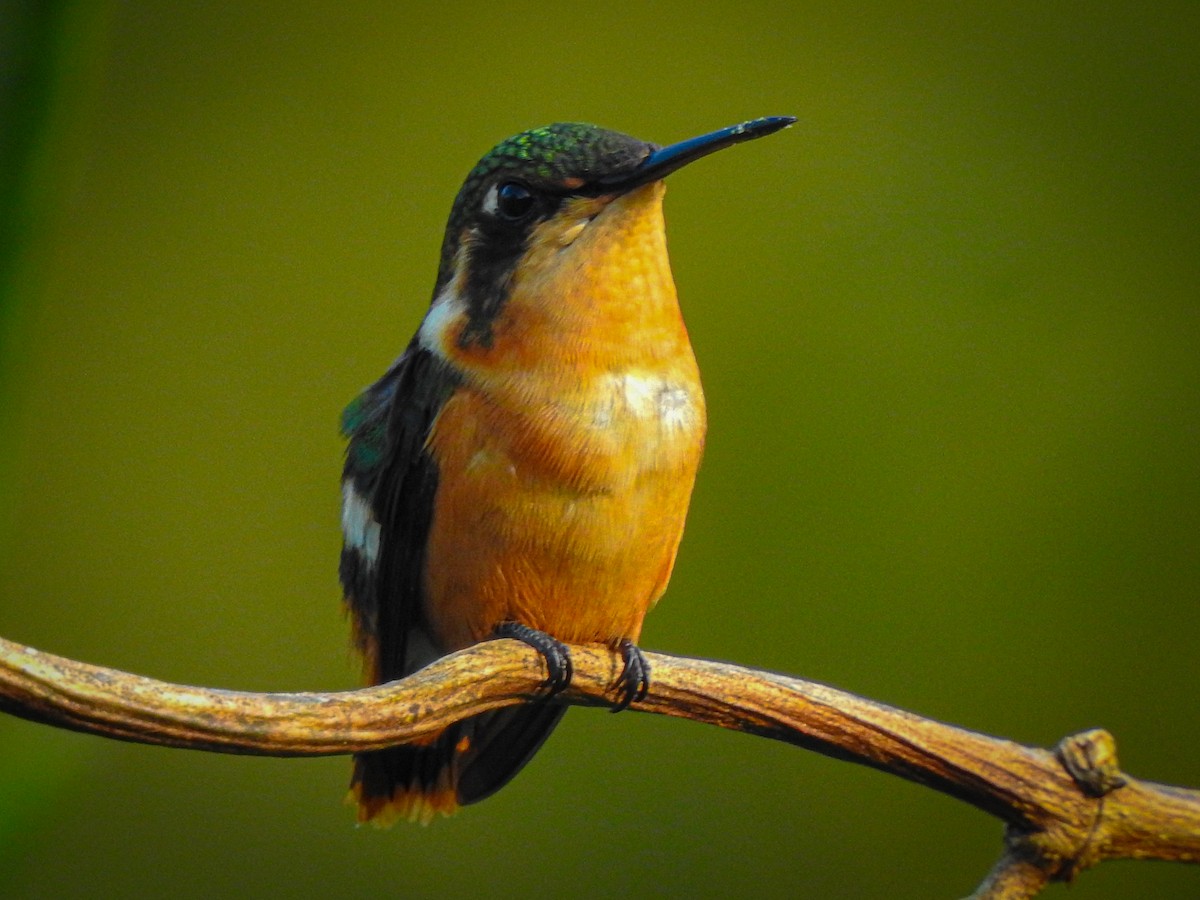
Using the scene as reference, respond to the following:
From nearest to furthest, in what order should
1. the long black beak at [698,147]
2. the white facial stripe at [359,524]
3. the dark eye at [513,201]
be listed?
the long black beak at [698,147], the dark eye at [513,201], the white facial stripe at [359,524]

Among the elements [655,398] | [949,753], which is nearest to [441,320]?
[655,398]

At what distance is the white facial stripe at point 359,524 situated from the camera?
1388 millimetres

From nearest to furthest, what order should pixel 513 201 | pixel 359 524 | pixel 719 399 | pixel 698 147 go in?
pixel 698 147 → pixel 513 201 → pixel 359 524 → pixel 719 399

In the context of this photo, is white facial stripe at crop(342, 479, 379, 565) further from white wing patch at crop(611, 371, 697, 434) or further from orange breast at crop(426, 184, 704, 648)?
white wing patch at crop(611, 371, 697, 434)

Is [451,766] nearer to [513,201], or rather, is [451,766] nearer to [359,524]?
[359,524]

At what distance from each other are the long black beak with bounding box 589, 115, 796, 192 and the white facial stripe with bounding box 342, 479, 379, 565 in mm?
473

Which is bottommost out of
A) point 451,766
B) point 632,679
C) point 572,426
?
point 451,766

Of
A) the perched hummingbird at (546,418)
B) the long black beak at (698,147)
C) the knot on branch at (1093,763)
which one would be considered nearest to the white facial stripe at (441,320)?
the perched hummingbird at (546,418)

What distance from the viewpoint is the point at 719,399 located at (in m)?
1.78

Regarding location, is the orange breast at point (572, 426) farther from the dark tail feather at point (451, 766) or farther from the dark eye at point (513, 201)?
the dark tail feather at point (451, 766)

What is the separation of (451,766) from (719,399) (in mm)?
638

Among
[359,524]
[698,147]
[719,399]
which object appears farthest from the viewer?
[719,399]

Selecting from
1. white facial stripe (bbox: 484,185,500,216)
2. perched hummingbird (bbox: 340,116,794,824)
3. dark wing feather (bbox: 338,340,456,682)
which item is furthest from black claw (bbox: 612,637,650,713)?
white facial stripe (bbox: 484,185,500,216)

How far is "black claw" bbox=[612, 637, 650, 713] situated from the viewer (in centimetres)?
129
